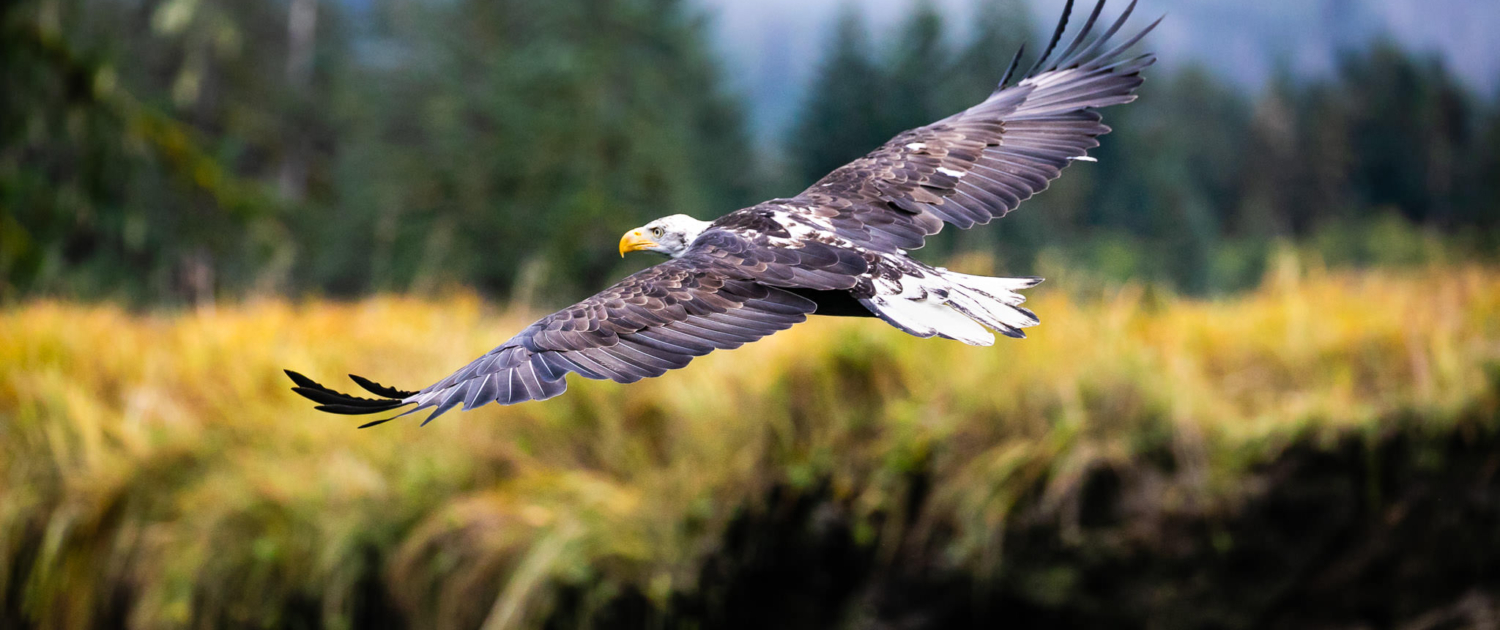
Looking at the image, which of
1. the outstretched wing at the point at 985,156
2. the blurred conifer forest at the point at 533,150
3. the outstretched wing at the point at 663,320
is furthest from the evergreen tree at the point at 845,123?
the outstretched wing at the point at 663,320

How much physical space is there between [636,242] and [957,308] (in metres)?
0.54

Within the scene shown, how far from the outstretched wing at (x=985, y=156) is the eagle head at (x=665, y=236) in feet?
0.54

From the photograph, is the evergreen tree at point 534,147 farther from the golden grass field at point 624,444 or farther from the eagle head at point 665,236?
the eagle head at point 665,236

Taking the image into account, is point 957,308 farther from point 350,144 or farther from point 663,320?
point 350,144

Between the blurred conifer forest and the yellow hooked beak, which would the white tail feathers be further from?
the blurred conifer forest

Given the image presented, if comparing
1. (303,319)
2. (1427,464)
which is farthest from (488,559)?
(1427,464)

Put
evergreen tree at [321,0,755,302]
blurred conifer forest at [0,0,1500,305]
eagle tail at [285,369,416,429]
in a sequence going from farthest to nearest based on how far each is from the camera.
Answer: evergreen tree at [321,0,755,302]
blurred conifer forest at [0,0,1500,305]
eagle tail at [285,369,416,429]

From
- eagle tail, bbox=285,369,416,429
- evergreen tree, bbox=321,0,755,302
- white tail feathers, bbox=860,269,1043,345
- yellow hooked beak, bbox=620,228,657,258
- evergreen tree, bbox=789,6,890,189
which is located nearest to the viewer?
eagle tail, bbox=285,369,416,429

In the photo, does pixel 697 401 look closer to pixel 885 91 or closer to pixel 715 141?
pixel 885 91

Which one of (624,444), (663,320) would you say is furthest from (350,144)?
(663,320)

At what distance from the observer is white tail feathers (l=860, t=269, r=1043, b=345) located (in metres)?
1.11

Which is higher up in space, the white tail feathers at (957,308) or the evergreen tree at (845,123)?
the evergreen tree at (845,123)

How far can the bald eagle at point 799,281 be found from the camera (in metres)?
1.15

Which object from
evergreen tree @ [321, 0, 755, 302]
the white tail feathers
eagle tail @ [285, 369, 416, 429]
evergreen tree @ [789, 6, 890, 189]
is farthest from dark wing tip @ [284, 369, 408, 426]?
evergreen tree @ [321, 0, 755, 302]
